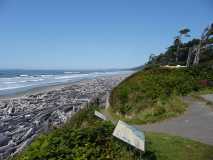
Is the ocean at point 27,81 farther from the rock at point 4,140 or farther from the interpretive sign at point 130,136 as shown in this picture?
the interpretive sign at point 130,136

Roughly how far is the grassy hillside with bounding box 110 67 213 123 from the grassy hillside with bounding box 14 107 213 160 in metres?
4.62

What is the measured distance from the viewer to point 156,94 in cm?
1650

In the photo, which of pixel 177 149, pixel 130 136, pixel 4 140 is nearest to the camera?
pixel 130 136

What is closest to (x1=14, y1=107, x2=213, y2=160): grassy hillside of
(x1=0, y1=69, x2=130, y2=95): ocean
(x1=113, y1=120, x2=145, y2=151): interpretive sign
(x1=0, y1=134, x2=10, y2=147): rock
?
(x1=113, y1=120, x2=145, y2=151): interpretive sign

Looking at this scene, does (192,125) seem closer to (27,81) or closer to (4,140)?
(4,140)

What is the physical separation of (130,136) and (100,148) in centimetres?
115

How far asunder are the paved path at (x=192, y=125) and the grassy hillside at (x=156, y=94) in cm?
63

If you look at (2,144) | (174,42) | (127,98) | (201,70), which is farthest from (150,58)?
(2,144)

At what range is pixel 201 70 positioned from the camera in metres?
22.2

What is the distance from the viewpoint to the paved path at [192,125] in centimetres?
906

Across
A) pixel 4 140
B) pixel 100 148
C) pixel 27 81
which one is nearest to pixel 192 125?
pixel 100 148

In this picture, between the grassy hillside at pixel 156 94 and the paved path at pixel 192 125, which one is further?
the grassy hillside at pixel 156 94

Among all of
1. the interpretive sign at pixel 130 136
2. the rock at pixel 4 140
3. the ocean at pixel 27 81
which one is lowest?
the ocean at pixel 27 81

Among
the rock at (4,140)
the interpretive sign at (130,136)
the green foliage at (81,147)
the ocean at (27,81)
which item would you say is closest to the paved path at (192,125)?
the green foliage at (81,147)
